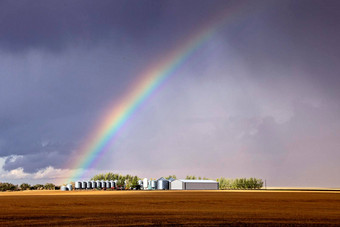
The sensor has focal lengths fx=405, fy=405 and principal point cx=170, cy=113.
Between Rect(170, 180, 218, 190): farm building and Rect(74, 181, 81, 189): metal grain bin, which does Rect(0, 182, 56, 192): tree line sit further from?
Rect(170, 180, 218, 190): farm building

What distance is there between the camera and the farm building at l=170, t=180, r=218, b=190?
165000mm

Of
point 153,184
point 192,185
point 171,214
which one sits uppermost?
point 153,184

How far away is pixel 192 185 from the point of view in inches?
6555

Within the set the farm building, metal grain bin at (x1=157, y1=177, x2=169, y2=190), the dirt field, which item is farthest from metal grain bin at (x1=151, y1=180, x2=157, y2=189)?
the dirt field

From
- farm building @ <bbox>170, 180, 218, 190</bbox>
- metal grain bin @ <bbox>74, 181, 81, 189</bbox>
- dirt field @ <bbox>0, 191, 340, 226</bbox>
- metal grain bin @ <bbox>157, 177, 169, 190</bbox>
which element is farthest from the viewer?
metal grain bin @ <bbox>74, 181, 81, 189</bbox>

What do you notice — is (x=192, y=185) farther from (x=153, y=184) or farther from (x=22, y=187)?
(x=22, y=187)

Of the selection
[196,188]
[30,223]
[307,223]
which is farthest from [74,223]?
[196,188]

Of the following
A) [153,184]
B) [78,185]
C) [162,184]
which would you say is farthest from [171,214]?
[78,185]

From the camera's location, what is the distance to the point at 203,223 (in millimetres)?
23047

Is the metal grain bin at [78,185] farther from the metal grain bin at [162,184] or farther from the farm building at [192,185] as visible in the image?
the farm building at [192,185]

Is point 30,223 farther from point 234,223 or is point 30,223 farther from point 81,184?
point 81,184

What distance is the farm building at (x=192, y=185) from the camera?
541ft

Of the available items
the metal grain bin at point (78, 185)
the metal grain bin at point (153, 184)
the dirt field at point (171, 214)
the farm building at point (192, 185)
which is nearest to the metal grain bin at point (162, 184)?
the metal grain bin at point (153, 184)

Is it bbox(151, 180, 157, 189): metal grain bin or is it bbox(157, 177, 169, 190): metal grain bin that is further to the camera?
bbox(151, 180, 157, 189): metal grain bin
